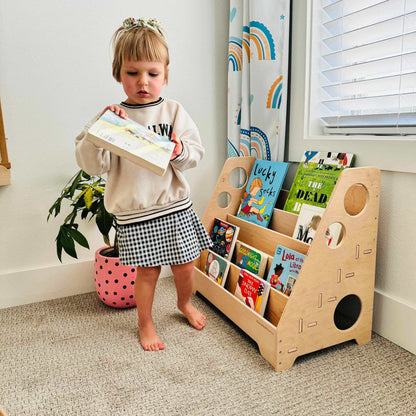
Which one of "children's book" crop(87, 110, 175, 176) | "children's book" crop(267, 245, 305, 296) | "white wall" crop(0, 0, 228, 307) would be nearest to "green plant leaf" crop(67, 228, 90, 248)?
"white wall" crop(0, 0, 228, 307)

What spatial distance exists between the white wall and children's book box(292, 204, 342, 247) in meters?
0.77

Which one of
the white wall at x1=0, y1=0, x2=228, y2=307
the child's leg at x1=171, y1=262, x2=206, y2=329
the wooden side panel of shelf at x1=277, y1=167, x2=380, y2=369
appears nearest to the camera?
the wooden side panel of shelf at x1=277, y1=167, x2=380, y2=369

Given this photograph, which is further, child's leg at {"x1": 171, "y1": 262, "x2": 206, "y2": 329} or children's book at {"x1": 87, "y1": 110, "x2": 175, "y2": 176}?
child's leg at {"x1": 171, "y1": 262, "x2": 206, "y2": 329}

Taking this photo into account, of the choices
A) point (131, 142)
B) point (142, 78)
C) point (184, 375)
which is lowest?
point (184, 375)

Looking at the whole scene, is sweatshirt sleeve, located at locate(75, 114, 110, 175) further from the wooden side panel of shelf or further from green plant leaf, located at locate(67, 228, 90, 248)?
the wooden side panel of shelf

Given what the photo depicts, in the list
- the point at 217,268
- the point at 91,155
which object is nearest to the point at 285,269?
the point at 217,268

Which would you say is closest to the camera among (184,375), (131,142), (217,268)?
(131,142)

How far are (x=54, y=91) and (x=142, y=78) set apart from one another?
605 millimetres

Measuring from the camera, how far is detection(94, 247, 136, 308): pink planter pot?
148 cm

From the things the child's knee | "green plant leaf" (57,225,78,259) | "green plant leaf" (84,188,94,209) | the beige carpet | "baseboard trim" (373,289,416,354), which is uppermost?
"green plant leaf" (84,188,94,209)

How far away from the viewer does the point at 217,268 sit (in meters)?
1.48

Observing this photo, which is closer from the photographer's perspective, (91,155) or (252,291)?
(91,155)

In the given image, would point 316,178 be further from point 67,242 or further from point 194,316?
point 67,242

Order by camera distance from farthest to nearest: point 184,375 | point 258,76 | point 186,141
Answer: point 258,76, point 186,141, point 184,375
